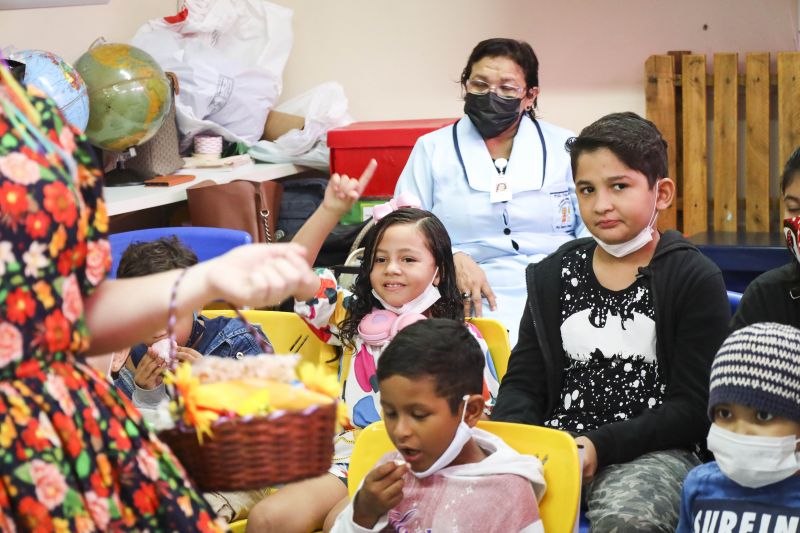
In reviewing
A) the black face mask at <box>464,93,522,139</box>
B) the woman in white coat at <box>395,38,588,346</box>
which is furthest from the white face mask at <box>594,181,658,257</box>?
the black face mask at <box>464,93,522,139</box>

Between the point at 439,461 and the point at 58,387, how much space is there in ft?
2.91

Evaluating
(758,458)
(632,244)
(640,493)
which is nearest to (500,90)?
(632,244)

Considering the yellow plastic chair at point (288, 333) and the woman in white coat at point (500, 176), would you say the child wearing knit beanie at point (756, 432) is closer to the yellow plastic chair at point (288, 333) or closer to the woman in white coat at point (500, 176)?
the yellow plastic chair at point (288, 333)

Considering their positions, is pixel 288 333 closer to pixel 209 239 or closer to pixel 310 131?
pixel 209 239

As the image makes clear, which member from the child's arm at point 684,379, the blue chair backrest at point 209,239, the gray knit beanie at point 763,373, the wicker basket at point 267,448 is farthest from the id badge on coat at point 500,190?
the wicker basket at point 267,448

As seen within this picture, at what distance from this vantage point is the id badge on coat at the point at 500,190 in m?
3.35

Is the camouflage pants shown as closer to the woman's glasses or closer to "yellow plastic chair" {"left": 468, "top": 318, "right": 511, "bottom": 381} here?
"yellow plastic chair" {"left": 468, "top": 318, "right": 511, "bottom": 381}

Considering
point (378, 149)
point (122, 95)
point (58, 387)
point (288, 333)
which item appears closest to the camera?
point (58, 387)

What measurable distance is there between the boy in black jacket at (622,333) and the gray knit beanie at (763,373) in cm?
27

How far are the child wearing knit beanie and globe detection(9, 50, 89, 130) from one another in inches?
97.2

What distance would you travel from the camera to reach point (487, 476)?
1796mm

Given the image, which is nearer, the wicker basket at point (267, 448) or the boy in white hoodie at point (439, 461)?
the wicker basket at point (267, 448)

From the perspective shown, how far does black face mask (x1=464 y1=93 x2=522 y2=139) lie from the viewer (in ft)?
11.2

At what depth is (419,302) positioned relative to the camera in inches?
99.4
